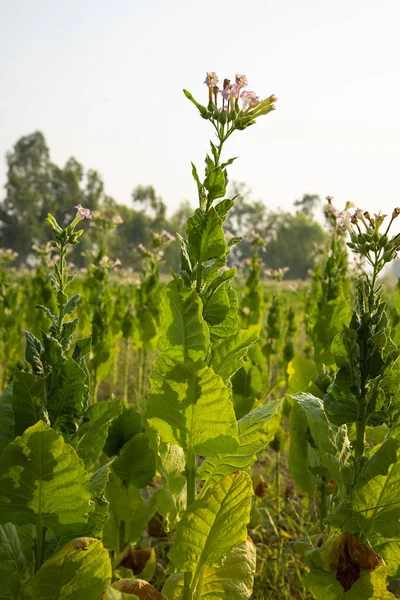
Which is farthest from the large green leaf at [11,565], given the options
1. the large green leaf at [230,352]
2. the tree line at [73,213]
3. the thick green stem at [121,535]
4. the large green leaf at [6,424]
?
the tree line at [73,213]

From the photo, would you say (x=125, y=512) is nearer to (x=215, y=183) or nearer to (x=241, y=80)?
(x=215, y=183)

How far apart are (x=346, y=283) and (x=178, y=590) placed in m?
3.60

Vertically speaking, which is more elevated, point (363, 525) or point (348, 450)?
point (348, 450)

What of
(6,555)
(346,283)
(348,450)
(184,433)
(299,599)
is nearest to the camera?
(6,555)

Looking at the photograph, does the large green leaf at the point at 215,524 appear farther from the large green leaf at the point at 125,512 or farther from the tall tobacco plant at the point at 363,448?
the large green leaf at the point at 125,512

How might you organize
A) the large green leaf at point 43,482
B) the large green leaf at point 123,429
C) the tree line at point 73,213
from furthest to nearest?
the tree line at point 73,213 < the large green leaf at point 123,429 < the large green leaf at point 43,482

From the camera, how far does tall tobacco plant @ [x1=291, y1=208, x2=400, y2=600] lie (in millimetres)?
1325

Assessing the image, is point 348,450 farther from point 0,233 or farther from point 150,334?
point 0,233

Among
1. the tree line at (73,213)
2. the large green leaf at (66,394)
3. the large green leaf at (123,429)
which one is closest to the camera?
the large green leaf at (66,394)

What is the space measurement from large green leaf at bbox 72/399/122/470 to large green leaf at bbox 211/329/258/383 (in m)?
0.27

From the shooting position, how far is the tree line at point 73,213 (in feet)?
173

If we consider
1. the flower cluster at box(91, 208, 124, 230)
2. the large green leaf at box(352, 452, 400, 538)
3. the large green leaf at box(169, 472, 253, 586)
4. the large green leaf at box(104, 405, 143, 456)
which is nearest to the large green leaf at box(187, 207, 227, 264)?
the large green leaf at box(169, 472, 253, 586)

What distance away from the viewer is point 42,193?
57.9m

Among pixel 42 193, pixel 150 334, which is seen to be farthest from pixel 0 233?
pixel 150 334
